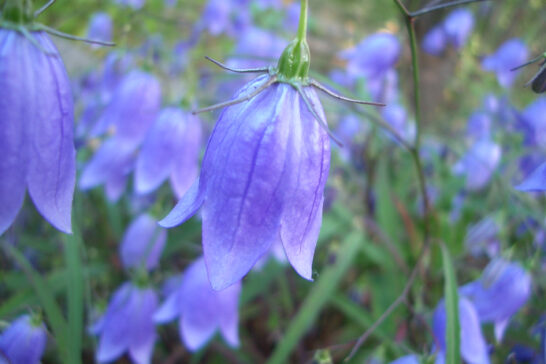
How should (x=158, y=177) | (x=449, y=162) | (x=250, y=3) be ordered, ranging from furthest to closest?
(x=250, y=3)
(x=449, y=162)
(x=158, y=177)

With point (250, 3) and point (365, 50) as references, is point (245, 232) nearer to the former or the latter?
point (365, 50)

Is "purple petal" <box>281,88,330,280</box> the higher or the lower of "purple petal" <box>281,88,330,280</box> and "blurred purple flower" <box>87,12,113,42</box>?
the lower

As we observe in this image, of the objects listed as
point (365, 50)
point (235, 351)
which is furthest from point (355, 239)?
point (365, 50)

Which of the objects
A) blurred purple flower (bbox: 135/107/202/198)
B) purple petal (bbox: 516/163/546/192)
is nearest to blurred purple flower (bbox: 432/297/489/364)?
purple petal (bbox: 516/163/546/192)

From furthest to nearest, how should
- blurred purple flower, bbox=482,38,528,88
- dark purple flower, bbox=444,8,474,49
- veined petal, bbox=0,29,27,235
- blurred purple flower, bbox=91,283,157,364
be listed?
1. dark purple flower, bbox=444,8,474,49
2. blurred purple flower, bbox=482,38,528,88
3. blurred purple flower, bbox=91,283,157,364
4. veined petal, bbox=0,29,27,235

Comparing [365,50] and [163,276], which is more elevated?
[365,50]

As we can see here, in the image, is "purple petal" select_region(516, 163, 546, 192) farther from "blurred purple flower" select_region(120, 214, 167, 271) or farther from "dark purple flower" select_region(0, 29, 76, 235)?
"blurred purple flower" select_region(120, 214, 167, 271)
